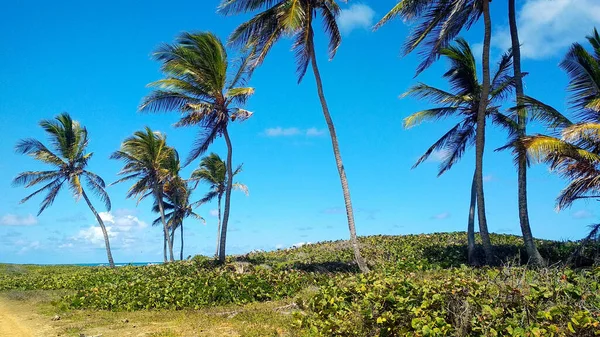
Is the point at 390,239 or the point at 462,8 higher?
the point at 462,8

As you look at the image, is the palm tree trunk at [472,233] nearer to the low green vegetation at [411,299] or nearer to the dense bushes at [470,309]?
the low green vegetation at [411,299]

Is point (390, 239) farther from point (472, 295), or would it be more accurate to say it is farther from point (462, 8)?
point (472, 295)

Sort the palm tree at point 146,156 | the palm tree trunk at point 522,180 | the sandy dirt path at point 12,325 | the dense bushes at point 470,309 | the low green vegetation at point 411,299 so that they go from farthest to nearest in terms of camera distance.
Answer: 1. the palm tree at point 146,156
2. the palm tree trunk at point 522,180
3. the sandy dirt path at point 12,325
4. the low green vegetation at point 411,299
5. the dense bushes at point 470,309

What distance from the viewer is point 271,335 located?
8070 millimetres

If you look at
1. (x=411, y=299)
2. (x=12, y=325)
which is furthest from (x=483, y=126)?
(x=12, y=325)

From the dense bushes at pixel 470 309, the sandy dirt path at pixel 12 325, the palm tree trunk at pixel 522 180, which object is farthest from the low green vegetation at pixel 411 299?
the palm tree trunk at pixel 522 180

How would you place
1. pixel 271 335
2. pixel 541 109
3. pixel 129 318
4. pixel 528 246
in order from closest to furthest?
pixel 271 335 < pixel 129 318 < pixel 541 109 < pixel 528 246

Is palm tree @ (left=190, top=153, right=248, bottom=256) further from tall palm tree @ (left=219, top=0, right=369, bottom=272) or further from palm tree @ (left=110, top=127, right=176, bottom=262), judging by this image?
tall palm tree @ (left=219, top=0, right=369, bottom=272)

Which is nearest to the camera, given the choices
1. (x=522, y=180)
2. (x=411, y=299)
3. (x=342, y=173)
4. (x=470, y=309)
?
(x=470, y=309)

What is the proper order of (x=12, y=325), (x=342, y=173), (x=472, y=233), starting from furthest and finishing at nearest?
(x=472, y=233) → (x=342, y=173) → (x=12, y=325)

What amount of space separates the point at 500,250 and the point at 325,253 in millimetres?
7846

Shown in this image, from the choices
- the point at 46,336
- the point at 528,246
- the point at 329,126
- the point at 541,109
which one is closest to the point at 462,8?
the point at 541,109

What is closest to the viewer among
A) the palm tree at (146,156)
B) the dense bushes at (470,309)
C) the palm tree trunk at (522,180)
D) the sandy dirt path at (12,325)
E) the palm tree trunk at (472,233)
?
the dense bushes at (470,309)

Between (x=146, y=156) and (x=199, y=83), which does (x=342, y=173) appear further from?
(x=146, y=156)
